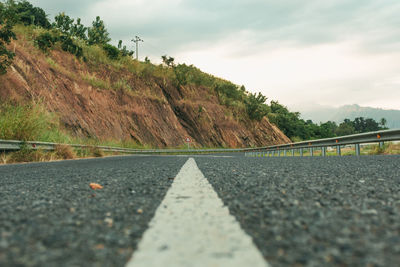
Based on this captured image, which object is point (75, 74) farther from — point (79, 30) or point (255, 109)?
point (255, 109)

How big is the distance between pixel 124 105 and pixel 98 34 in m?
10.4

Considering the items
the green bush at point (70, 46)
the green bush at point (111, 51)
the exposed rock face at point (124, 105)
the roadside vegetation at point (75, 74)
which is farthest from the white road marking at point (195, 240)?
the green bush at point (111, 51)

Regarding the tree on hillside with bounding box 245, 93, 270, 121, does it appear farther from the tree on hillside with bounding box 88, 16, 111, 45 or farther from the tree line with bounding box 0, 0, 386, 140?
the tree on hillside with bounding box 88, 16, 111, 45

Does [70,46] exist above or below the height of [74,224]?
above

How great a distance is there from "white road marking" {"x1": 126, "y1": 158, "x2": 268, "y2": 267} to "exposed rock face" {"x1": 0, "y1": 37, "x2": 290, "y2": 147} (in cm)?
1319

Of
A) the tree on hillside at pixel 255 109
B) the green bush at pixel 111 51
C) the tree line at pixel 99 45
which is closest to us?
the tree line at pixel 99 45

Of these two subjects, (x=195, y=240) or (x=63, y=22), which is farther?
(x=63, y=22)

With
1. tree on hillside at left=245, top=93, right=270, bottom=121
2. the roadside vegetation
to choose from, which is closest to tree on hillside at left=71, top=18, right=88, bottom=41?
the roadside vegetation

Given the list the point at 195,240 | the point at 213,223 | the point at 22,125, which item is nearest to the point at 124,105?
the point at 22,125

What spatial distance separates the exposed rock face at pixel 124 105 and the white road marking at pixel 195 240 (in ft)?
43.3

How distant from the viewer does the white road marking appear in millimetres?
Answer: 1218

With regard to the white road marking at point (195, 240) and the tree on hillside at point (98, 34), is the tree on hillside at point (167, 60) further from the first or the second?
the white road marking at point (195, 240)

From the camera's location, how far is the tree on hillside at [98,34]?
36531 mm

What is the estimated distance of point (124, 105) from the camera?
1257 inches
